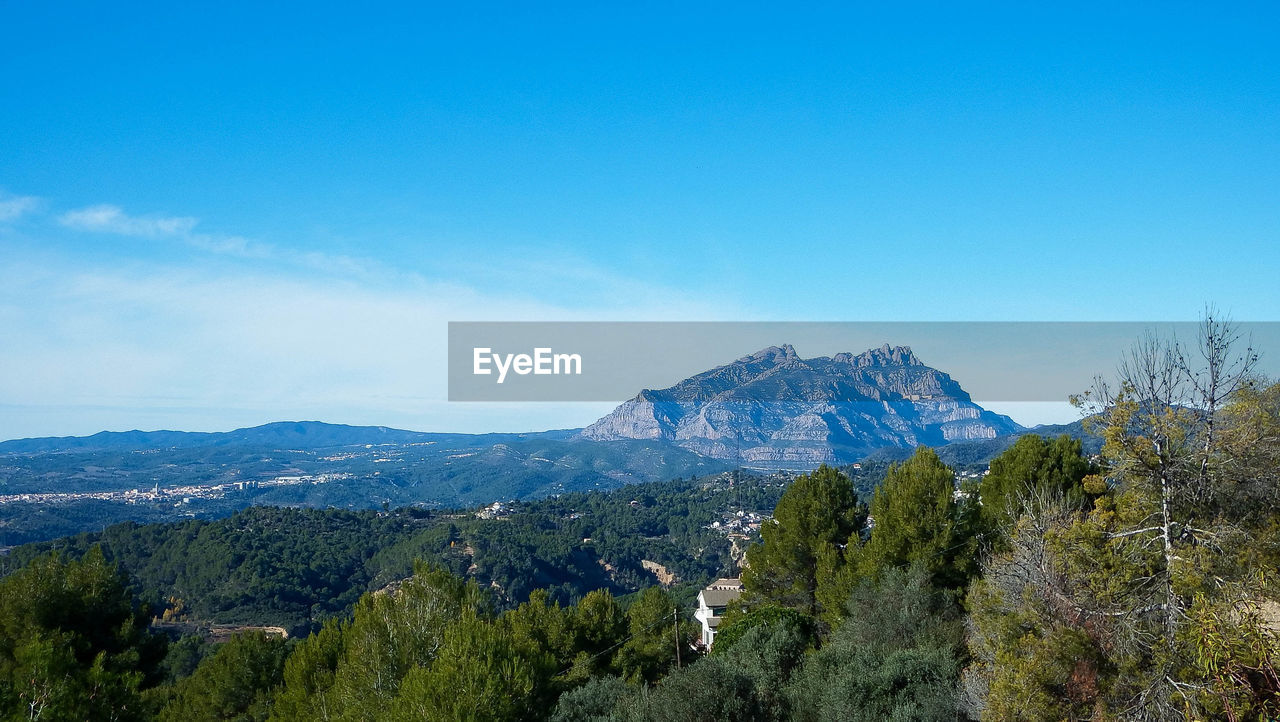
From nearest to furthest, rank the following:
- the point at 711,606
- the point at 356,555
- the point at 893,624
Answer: the point at 893,624 < the point at 711,606 < the point at 356,555

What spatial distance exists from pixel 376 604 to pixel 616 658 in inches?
412

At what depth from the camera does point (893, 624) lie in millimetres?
18234

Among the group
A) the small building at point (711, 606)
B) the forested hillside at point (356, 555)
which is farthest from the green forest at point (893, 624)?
the forested hillside at point (356, 555)

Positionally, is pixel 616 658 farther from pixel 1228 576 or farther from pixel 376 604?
pixel 1228 576

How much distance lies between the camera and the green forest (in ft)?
36.8

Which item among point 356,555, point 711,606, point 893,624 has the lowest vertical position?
point 356,555

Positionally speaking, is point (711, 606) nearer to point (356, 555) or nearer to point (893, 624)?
point (893, 624)

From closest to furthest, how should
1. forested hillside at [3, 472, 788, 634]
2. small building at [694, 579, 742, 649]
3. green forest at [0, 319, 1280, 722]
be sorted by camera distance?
green forest at [0, 319, 1280, 722]
small building at [694, 579, 742, 649]
forested hillside at [3, 472, 788, 634]

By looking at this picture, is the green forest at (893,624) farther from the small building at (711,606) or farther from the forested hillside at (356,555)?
the forested hillside at (356,555)

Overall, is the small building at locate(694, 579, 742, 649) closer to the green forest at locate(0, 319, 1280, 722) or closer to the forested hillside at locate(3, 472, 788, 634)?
the green forest at locate(0, 319, 1280, 722)

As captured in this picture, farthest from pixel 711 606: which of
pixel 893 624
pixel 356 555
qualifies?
pixel 356 555

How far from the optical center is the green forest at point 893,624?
11227 mm

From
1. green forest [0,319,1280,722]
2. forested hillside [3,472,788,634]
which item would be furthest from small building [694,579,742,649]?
forested hillside [3,472,788,634]

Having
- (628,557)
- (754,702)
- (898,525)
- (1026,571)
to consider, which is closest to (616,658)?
(898,525)
